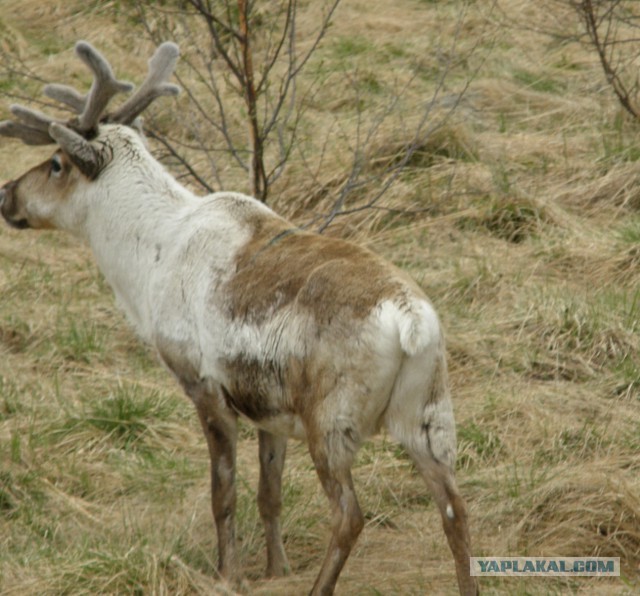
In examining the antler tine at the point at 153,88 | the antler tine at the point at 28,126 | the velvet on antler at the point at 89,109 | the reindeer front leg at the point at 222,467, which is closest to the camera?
the reindeer front leg at the point at 222,467

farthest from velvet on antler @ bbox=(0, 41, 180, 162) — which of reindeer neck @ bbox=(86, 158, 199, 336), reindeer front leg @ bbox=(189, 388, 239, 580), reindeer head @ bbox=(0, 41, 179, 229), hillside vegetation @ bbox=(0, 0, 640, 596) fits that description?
hillside vegetation @ bbox=(0, 0, 640, 596)

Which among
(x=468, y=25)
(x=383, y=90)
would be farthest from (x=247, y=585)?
(x=468, y=25)

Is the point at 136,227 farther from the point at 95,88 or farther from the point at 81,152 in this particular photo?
the point at 95,88

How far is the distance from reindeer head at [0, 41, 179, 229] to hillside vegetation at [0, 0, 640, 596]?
1.07 meters

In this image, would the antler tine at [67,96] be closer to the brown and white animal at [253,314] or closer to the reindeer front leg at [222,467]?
the brown and white animal at [253,314]

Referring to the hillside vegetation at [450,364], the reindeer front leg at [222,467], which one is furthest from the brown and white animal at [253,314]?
the hillside vegetation at [450,364]

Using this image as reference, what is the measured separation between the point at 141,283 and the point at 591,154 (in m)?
4.31

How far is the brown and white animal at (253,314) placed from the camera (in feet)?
13.8

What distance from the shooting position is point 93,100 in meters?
5.27

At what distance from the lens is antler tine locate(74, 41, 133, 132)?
5.25 meters

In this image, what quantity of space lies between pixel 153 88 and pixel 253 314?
1.42 m

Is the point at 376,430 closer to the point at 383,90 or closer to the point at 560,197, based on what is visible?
the point at 560,197

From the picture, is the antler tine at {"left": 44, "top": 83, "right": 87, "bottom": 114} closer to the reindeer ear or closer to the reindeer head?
the reindeer head

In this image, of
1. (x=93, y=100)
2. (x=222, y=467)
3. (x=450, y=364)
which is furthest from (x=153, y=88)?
(x=450, y=364)
